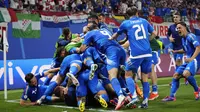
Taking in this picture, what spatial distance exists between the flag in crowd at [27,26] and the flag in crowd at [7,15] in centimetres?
26

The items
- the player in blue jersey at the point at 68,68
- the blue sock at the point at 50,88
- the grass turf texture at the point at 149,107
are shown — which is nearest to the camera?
the grass turf texture at the point at 149,107

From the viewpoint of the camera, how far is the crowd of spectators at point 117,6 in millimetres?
20848

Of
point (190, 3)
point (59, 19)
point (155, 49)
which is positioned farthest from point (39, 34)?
point (190, 3)

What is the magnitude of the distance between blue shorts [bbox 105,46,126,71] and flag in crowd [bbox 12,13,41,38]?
33.7 ft

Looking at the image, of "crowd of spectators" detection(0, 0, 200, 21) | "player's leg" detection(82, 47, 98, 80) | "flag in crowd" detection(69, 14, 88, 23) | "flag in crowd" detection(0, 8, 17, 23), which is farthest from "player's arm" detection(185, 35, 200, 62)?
"flag in crowd" detection(69, 14, 88, 23)

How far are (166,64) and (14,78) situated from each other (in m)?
8.64

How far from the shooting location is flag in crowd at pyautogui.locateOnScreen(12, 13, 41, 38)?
1811 centimetres

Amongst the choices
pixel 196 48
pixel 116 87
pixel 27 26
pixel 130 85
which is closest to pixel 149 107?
pixel 130 85

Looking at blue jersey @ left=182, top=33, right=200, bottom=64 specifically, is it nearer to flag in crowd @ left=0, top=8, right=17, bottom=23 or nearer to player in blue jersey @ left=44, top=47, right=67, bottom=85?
player in blue jersey @ left=44, top=47, right=67, bottom=85

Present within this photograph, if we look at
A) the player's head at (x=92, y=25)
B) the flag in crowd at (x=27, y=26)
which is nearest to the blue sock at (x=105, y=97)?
the player's head at (x=92, y=25)

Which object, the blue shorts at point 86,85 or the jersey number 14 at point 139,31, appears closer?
the jersey number 14 at point 139,31

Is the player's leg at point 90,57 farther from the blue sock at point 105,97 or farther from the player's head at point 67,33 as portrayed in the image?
the player's head at point 67,33

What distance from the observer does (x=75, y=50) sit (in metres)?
9.43

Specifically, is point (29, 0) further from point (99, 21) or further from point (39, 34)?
point (99, 21)
